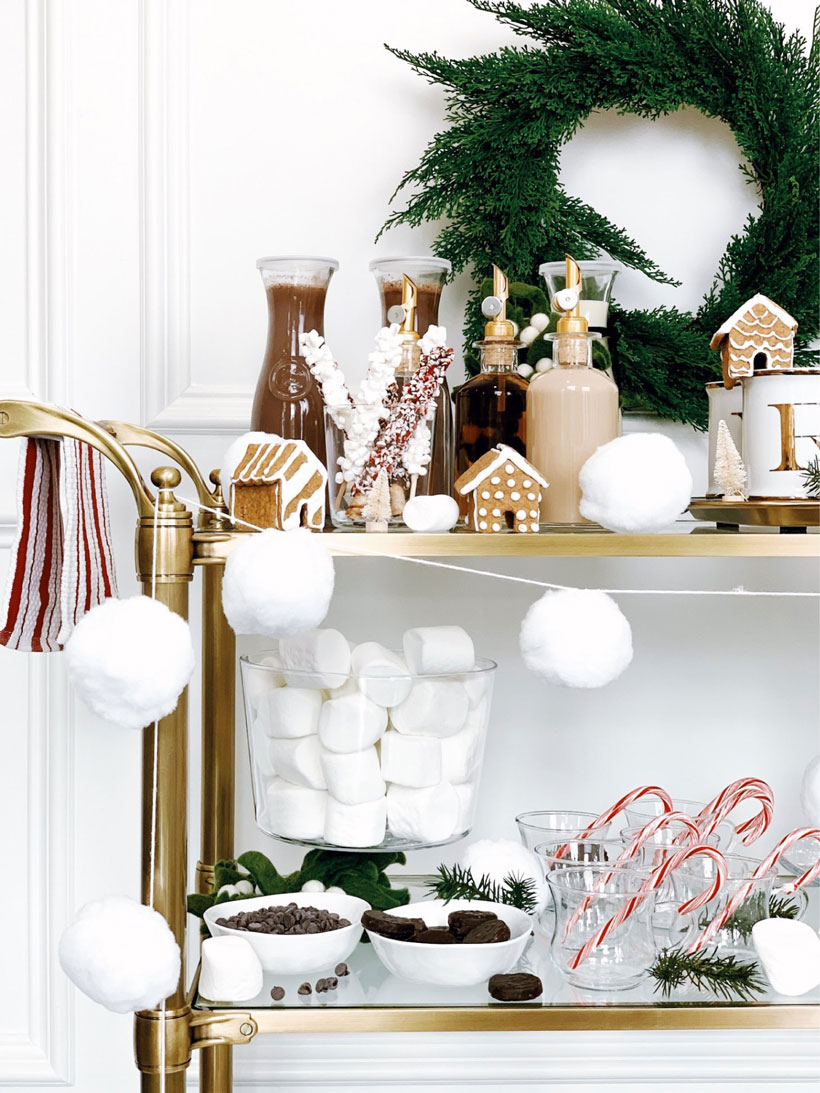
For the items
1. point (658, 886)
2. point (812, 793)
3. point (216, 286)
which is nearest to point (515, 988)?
point (658, 886)

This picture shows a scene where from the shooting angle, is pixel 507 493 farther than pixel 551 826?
No

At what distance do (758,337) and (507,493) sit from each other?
0.29m

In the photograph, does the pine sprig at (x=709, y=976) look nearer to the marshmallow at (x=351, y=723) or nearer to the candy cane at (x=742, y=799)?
the candy cane at (x=742, y=799)

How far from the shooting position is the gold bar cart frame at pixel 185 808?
0.84m

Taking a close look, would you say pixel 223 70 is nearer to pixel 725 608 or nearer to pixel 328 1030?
pixel 725 608

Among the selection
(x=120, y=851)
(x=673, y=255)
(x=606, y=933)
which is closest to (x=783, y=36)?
(x=673, y=255)

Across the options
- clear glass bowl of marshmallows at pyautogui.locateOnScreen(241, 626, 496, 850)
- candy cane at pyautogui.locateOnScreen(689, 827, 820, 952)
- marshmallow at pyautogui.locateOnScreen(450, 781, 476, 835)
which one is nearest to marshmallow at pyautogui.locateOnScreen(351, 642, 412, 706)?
clear glass bowl of marshmallows at pyautogui.locateOnScreen(241, 626, 496, 850)

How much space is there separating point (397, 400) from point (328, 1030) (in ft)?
1.70

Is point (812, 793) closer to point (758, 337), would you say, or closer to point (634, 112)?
point (758, 337)

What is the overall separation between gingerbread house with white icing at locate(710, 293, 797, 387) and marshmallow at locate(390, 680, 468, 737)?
1.26 ft

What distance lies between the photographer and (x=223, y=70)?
122cm

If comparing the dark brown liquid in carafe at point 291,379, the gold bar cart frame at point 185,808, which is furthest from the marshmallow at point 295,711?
the dark brown liquid in carafe at point 291,379

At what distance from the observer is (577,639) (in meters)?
0.86

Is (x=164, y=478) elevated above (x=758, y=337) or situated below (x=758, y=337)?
below
